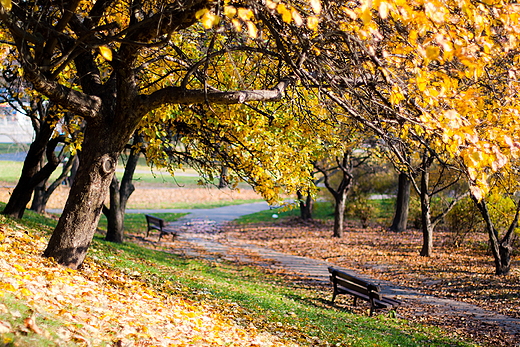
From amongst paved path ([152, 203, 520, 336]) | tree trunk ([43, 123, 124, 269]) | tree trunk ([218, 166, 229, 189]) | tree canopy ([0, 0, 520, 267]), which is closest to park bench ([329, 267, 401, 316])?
paved path ([152, 203, 520, 336])

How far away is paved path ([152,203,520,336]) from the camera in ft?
28.8

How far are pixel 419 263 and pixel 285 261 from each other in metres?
4.64

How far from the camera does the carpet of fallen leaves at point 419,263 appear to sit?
8672mm

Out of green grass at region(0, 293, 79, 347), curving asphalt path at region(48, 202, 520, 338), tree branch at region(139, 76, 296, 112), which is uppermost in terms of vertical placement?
tree branch at region(139, 76, 296, 112)

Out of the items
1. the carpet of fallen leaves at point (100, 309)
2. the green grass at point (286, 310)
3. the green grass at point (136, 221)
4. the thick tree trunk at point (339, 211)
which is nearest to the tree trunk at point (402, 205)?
the thick tree trunk at point (339, 211)

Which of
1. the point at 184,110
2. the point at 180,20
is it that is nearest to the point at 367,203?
the point at 184,110

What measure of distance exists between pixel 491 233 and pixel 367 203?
36.8 feet

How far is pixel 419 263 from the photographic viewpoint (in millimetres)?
13594

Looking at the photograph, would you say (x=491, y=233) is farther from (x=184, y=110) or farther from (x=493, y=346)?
(x=184, y=110)

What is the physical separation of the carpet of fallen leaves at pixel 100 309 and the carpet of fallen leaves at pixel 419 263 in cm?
504

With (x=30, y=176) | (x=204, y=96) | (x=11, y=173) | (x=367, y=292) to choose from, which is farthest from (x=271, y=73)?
(x=11, y=173)

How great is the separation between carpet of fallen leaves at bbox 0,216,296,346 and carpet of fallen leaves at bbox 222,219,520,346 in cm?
504

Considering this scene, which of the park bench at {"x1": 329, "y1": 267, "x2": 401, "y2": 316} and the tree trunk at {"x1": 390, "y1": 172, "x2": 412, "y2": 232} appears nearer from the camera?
the park bench at {"x1": 329, "y1": 267, "x2": 401, "y2": 316}

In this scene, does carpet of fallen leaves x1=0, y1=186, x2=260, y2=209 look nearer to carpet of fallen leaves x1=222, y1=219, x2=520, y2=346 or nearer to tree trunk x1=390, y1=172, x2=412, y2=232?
carpet of fallen leaves x1=222, y1=219, x2=520, y2=346
